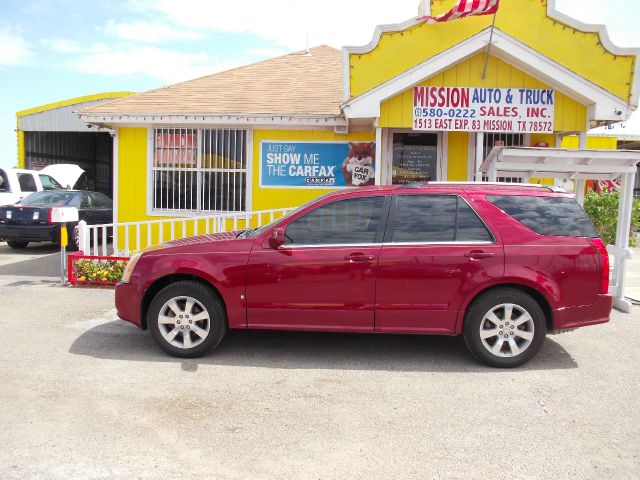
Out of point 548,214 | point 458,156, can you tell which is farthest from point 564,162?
point 458,156

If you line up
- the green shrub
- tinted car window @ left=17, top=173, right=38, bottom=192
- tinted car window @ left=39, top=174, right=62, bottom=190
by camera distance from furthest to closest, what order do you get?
1. tinted car window @ left=39, top=174, right=62, bottom=190
2. tinted car window @ left=17, top=173, right=38, bottom=192
3. the green shrub

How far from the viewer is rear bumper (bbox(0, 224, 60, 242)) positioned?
12.3 metres

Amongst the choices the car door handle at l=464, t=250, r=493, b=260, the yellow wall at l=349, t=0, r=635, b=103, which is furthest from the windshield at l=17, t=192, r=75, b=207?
the car door handle at l=464, t=250, r=493, b=260

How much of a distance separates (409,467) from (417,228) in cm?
236

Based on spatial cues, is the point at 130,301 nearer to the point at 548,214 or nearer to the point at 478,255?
the point at 478,255

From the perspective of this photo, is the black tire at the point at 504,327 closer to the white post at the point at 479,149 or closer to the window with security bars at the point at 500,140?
the white post at the point at 479,149

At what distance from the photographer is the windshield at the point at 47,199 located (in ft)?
42.4

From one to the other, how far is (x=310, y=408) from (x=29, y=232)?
1041 cm

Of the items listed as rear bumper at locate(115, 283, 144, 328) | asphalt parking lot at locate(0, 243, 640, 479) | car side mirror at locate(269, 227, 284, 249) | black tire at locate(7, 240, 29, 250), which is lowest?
asphalt parking lot at locate(0, 243, 640, 479)

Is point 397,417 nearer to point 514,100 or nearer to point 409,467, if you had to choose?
point 409,467

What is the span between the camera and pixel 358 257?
16.4 feet

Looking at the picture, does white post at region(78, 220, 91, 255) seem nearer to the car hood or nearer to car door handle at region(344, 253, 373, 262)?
the car hood

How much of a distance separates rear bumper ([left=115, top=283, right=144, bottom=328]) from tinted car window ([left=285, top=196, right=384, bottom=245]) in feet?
4.92

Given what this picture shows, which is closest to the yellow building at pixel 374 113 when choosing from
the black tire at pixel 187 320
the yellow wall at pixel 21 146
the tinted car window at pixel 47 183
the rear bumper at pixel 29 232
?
the rear bumper at pixel 29 232
